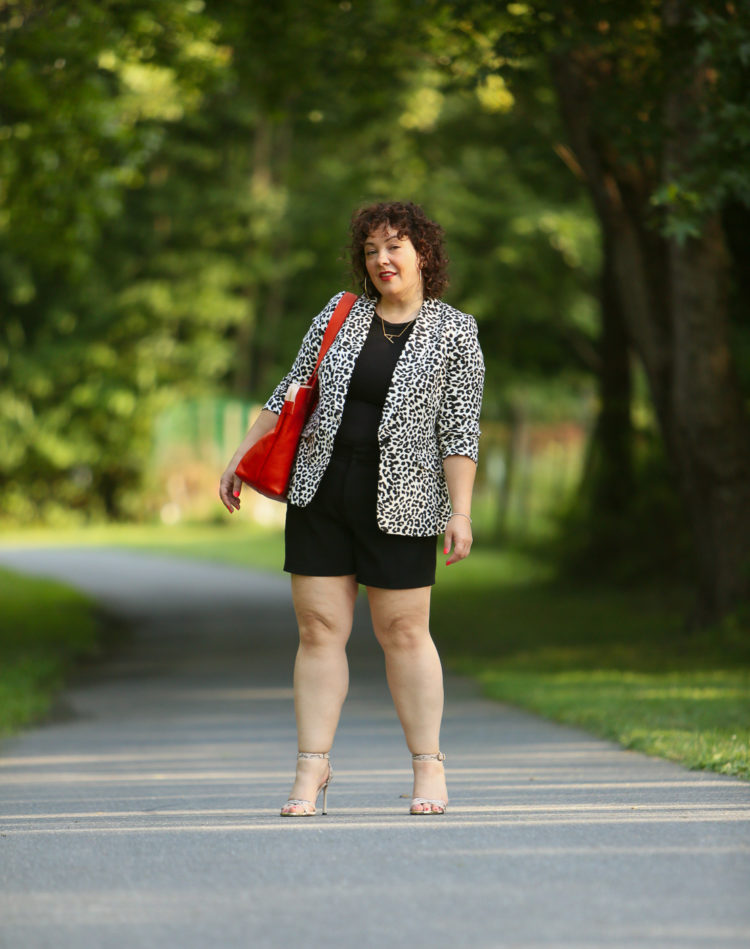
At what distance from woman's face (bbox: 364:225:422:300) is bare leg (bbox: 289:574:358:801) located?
1.00m

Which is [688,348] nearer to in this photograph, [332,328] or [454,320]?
[454,320]

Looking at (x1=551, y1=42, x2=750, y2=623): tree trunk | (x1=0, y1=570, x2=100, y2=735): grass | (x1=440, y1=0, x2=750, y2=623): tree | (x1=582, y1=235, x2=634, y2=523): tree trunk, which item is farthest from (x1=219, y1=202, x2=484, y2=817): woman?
(x1=582, y1=235, x2=634, y2=523): tree trunk

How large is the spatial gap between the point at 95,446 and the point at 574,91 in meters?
28.8

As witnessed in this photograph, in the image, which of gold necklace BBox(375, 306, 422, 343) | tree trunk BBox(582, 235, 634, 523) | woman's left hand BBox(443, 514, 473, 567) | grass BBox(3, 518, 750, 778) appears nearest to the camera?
woman's left hand BBox(443, 514, 473, 567)

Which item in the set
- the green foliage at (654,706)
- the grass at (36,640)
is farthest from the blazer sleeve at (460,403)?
the grass at (36,640)

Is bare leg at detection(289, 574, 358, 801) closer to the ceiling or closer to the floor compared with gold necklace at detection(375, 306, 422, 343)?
closer to the floor

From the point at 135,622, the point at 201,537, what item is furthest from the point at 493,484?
the point at 135,622

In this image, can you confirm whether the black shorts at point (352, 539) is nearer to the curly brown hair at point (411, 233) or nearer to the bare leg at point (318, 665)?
the bare leg at point (318, 665)

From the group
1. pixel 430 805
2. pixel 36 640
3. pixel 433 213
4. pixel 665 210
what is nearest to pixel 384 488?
pixel 430 805

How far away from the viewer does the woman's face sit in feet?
18.1

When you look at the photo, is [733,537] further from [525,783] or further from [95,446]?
[95,446]

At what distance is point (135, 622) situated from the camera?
16562 mm

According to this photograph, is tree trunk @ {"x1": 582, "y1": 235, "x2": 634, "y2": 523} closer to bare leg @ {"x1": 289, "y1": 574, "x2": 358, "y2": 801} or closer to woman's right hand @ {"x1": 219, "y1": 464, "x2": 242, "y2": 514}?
woman's right hand @ {"x1": 219, "y1": 464, "x2": 242, "y2": 514}

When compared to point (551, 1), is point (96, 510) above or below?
below
